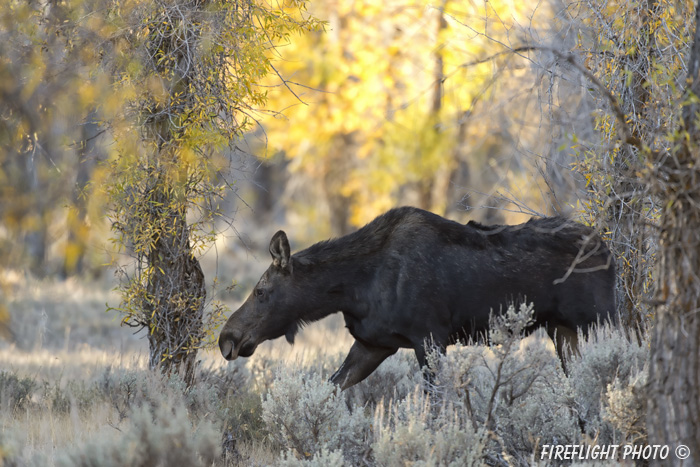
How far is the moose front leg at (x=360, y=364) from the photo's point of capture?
7242 mm

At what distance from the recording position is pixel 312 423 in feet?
18.3

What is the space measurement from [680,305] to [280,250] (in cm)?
396

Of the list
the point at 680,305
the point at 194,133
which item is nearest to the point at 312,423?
the point at 680,305

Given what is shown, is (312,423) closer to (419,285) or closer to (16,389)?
(419,285)

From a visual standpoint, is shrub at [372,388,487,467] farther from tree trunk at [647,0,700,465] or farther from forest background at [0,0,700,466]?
forest background at [0,0,700,466]

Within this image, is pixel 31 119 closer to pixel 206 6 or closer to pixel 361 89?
pixel 206 6

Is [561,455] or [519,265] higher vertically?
[519,265]

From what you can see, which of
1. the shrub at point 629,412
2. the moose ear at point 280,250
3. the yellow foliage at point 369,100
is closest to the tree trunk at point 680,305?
the shrub at point 629,412

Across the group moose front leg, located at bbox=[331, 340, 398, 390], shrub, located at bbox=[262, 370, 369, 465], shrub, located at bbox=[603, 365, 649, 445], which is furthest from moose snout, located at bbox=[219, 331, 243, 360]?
shrub, located at bbox=[603, 365, 649, 445]

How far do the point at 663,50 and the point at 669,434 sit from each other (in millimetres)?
3700

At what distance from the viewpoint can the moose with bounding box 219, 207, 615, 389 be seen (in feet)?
23.0

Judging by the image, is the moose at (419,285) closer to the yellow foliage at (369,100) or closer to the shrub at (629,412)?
the shrub at (629,412)

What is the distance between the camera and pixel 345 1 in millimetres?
20609

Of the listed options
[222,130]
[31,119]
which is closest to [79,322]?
[222,130]
